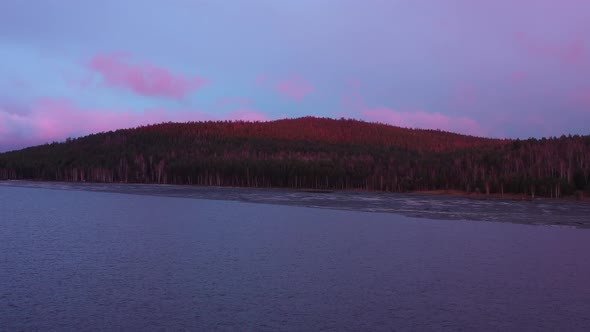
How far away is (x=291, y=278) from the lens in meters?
11.6

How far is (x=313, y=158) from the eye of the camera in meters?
83.5

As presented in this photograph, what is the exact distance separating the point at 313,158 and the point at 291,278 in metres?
72.0

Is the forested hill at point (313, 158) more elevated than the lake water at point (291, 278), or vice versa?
the forested hill at point (313, 158)

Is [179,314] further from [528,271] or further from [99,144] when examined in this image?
[99,144]

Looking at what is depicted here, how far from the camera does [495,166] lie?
5491cm

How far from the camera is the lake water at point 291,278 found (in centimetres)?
873

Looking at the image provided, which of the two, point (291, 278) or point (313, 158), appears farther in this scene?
point (313, 158)

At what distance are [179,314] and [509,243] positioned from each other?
1126cm

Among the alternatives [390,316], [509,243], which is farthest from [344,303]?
[509,243]

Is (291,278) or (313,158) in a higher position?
(313,158)

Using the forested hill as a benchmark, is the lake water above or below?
below

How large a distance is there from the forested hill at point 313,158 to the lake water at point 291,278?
2972 centimetres

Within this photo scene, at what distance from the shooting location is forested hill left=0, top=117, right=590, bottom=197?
4984cm

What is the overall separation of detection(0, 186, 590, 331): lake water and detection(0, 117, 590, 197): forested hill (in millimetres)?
29717
